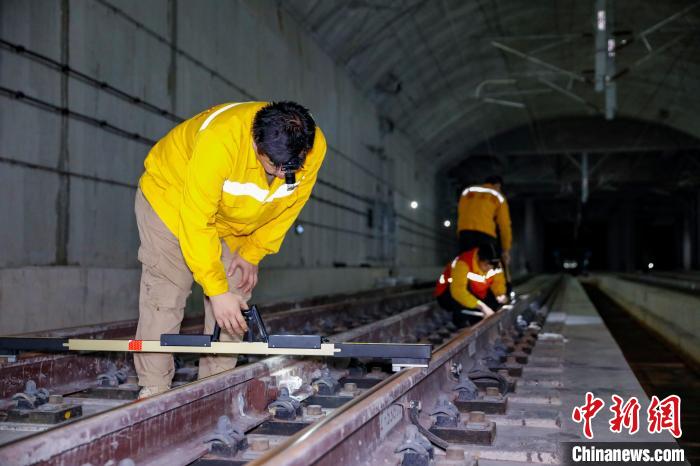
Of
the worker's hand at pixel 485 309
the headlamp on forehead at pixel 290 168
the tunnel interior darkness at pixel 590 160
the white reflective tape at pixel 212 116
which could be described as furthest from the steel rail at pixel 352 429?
the tunnel interior darkness at pixel 590 160

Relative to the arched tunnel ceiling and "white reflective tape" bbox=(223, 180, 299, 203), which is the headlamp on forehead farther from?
the arched tunnel ceiling

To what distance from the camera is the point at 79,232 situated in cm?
768

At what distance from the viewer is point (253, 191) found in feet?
10.7

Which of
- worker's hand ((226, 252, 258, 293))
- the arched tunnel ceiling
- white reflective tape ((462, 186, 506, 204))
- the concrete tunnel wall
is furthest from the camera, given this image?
the arched tunnel ceiling

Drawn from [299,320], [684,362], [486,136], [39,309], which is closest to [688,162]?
[486,136]

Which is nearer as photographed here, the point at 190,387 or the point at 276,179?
the point at 190,387

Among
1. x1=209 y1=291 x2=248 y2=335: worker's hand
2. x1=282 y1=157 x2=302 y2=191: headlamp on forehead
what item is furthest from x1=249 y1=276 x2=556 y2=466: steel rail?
x1=282 y1=157 x2=302 y2=191: headlamp on forehead

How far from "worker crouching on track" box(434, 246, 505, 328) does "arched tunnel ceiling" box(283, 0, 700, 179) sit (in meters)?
6.96

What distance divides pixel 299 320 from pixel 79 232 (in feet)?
8.33

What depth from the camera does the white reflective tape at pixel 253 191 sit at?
10.4 ft

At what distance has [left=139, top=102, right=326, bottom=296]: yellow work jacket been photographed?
9.84ft

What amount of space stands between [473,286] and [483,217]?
0.85 m

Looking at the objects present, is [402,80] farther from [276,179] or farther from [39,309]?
[276,179]

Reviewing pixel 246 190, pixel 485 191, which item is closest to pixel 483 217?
pixel 485 191
